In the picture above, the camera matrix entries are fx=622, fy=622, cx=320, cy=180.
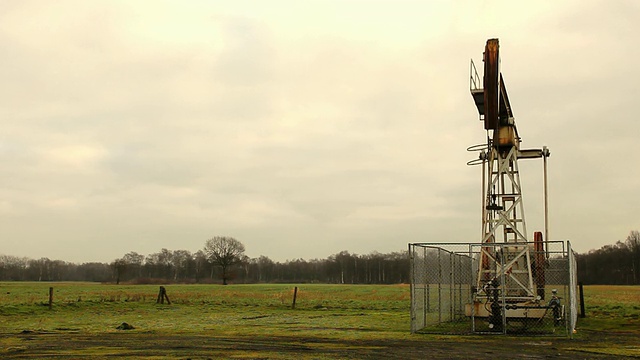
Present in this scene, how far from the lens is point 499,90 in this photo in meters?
20.7

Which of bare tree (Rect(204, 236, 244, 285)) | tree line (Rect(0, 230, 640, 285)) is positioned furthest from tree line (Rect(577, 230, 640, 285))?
bare tree (Rect(204, 236, 244, 285))

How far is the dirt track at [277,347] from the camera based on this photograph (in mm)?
13102

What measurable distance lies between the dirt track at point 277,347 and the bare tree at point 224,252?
354 ft

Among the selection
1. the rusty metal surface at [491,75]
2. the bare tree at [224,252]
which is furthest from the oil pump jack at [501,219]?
the bare tree at [224,252]

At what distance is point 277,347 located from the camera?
1479 centimetres

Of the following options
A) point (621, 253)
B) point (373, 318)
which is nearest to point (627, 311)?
point (373, 318)

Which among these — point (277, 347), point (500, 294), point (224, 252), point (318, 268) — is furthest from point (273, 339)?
point (318, 268)

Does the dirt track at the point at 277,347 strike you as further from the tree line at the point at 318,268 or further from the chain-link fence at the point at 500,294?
the tree line at the point at 318,268

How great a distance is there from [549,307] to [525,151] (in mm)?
7441

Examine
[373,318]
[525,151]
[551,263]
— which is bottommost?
[373,318]

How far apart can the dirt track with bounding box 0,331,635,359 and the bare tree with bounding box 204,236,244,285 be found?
10792cm

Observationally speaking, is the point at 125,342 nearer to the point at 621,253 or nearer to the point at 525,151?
the point at 525,151

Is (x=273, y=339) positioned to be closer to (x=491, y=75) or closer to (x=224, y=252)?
(x=491, y=75)

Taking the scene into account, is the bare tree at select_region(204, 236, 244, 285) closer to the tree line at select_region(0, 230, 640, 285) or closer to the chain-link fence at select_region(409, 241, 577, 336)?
the tree line at select_region(0, 230, 640, 285)
